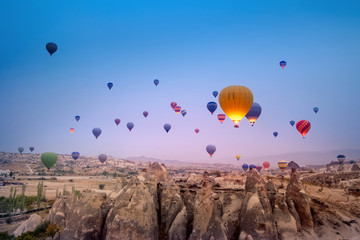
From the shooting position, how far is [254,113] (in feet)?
136

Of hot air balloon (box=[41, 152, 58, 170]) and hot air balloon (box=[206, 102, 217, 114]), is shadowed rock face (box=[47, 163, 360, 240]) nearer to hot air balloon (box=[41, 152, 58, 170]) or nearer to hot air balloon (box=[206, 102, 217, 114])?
hot air balloon (box=[206, 102, 217, 114])

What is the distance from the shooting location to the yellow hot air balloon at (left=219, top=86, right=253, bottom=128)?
33.2 m

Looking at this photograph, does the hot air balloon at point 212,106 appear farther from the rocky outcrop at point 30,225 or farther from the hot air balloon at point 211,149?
the rocky outcrop at point 30,225

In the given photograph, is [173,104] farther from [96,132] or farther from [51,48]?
[51,48]

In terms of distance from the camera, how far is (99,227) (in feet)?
58.2

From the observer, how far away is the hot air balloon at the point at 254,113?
4125cm

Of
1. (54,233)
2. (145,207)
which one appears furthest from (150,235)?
(54,233)

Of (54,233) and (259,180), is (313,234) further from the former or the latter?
(54,233)

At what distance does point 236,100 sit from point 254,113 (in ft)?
30.9

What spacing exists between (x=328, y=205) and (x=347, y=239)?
3.45 meters

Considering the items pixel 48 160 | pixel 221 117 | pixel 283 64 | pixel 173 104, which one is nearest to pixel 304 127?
pixel 283 64

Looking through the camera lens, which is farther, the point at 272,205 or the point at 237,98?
the point at 237,98

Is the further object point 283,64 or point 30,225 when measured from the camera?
point 283,64

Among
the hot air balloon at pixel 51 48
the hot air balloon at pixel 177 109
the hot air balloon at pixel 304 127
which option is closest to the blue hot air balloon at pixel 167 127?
the hot air balloon at pixel 177 109
